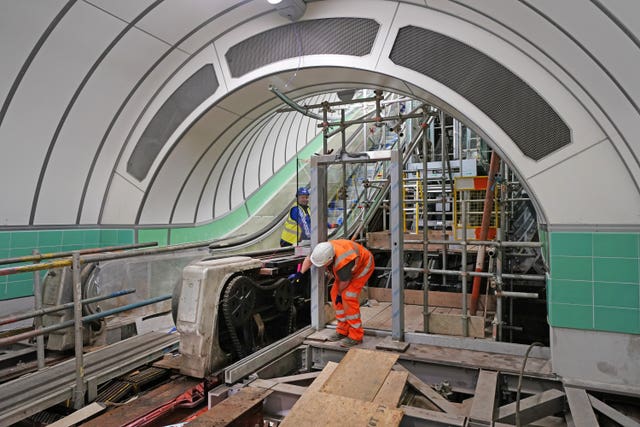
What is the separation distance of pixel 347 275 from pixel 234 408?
175cm

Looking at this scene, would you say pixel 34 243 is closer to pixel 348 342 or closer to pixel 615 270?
pixel 348 342

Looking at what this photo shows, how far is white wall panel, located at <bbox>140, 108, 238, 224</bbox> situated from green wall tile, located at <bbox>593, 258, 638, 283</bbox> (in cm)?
535

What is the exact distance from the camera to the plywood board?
9.25 ft

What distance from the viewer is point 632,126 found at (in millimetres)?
3227

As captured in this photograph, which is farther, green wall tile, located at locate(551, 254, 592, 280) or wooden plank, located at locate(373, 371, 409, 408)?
green wall tile, located at locate(551, 254, 592, 280)

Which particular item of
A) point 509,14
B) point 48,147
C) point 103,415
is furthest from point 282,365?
point 48,147

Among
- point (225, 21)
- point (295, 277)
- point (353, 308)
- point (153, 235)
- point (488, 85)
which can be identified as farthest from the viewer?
point (153, 235)

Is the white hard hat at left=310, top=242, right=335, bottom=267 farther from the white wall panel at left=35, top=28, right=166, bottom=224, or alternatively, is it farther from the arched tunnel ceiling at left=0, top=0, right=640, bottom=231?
the white wall panel at left=35, top=28, right=166, bottom=224

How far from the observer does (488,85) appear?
159 inches

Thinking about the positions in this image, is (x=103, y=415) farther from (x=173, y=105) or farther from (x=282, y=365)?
(x=173, y=105)

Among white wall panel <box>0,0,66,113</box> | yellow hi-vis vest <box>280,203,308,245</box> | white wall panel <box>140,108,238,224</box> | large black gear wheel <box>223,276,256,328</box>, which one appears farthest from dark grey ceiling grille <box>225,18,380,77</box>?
large black gear wheel <box>223,276,256,328</box>

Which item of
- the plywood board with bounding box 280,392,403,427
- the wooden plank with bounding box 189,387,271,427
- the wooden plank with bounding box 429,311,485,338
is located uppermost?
the wooden plank with bounding box 429,311,485,338

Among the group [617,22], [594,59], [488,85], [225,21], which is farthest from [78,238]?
[617,22]

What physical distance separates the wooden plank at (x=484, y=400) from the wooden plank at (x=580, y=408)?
58 cm
